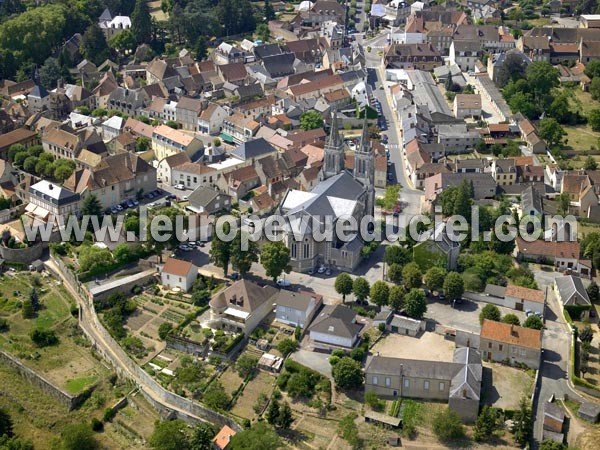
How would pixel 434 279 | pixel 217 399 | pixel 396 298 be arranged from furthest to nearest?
pixel 434 279, pixel 396 298, pixel 217 399

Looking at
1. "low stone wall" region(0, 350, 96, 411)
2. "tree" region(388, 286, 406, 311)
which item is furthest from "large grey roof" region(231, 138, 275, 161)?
"low stone wall" region(0, 350, 96, 411)

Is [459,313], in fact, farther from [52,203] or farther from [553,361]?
[52,203]

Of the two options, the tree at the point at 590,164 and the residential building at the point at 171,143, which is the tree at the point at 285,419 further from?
the tree at the point at 590,164

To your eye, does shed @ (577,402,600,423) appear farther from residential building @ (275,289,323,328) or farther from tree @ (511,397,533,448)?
residential building @ (275,289,323,328)

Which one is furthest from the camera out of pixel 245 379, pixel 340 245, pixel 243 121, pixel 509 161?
pixel 243 121

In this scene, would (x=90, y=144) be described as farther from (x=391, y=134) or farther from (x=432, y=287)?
(x=432, y=287)

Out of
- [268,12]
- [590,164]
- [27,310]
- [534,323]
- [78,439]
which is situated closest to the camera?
[78,439]

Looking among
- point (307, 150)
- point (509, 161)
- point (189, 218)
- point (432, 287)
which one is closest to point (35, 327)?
point (189, 218)

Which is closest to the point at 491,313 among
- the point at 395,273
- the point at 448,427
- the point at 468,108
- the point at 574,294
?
the point at 574,294
